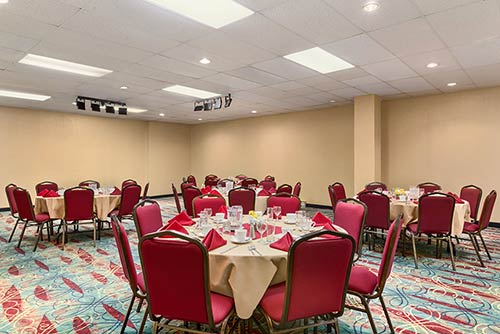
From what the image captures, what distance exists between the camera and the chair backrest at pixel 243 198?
518 centimetres

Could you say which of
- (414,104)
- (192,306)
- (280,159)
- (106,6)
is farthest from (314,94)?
(192,306)

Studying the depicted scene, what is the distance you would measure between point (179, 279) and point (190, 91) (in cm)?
586

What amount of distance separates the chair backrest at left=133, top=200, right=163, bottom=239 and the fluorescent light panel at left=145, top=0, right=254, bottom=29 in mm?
2016

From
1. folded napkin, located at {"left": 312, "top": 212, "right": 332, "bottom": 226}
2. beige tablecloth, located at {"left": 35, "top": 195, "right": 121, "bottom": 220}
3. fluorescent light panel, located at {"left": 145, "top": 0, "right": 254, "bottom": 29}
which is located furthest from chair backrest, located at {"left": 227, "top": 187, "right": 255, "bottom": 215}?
fluorescent light panel, located at {"left": 145, "top": 0, "right": 254, "bottom": 29}

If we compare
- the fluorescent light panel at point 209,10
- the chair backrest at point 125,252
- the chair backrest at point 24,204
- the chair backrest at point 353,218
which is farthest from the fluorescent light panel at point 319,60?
the chair backrest at point 24,204

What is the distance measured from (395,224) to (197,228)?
1698mm

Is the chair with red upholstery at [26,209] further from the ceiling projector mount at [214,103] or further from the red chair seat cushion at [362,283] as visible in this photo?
the red chair seat cushion at [362,283]

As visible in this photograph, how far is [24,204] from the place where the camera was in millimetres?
5145

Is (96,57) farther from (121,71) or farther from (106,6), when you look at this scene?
(106,6)

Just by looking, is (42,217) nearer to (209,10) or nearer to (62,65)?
(62,65)

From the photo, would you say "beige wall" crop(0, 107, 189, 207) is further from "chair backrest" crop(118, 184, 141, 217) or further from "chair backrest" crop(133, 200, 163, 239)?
"chair backrest" crop(133, 200, 163, 239)

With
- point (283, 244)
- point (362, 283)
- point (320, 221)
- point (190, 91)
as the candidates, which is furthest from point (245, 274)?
point (190, 91)

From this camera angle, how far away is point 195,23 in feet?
11.7

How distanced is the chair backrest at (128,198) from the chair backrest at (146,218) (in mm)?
2537
